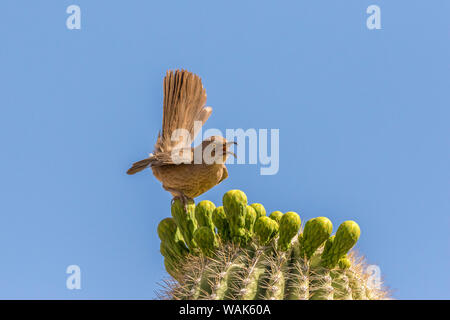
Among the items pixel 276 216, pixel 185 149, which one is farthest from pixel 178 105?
pixel 276 216

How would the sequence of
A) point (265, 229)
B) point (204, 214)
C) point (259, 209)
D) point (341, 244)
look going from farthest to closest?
point (259, 209), point (204, 214), point (265, 229), point (341, 244)

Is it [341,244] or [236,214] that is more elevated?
[236,214]

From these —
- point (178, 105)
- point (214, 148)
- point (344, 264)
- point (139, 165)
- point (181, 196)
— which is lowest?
point (344, 264)

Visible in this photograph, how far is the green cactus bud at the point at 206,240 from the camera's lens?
3.67 m

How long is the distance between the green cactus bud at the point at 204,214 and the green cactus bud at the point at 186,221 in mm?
59

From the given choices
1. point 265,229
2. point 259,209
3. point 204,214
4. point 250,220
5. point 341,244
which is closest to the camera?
point 341,244

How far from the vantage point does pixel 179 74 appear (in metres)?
4.00

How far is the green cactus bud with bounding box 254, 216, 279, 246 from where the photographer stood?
11.9 feet

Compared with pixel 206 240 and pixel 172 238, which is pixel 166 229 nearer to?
pixel 172 238

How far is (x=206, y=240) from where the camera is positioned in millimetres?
3664

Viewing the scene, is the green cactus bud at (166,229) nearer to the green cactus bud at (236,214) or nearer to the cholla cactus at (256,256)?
the cholla cactus at (256,256)

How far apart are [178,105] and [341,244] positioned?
1.53 m

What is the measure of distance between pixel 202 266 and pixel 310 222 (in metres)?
0.76
